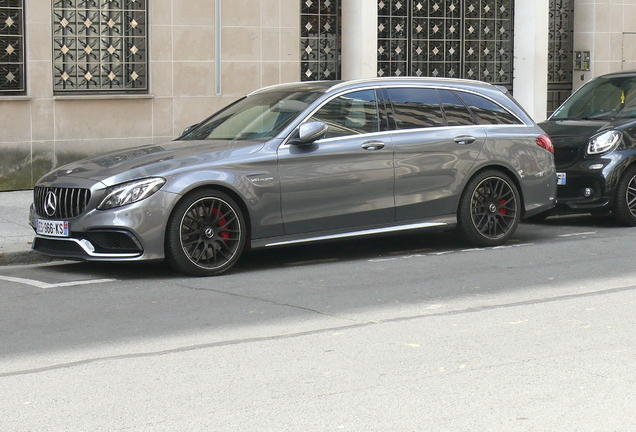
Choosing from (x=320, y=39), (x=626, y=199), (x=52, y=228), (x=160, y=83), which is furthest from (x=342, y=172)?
(x=320, y=39)

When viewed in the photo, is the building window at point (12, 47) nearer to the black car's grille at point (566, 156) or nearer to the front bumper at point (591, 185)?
the black car's grille at point (566, 156)

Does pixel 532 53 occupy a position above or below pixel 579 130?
above

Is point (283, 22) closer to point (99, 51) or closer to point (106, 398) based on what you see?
point (99, 51)

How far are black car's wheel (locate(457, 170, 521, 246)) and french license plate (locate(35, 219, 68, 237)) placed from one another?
148 inches

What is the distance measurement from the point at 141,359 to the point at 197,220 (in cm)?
264

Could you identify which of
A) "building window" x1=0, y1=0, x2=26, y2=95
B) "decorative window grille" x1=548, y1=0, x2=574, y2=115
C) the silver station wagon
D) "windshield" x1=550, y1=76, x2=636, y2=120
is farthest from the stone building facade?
the silver station wagon

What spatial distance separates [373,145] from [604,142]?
143 inches

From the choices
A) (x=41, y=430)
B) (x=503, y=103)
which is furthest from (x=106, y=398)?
(x=503, y=103)

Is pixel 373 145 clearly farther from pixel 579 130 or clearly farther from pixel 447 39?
pixel 447 39

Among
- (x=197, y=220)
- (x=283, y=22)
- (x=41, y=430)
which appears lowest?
(x=41, y=430)

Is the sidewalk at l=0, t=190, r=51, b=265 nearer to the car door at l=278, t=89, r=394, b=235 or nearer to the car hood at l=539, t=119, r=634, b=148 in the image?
the car door at l=278, t=89, r=394, b=235

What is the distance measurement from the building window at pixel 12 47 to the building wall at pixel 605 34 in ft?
35.3

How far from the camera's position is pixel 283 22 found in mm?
16672

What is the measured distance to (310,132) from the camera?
876cm
